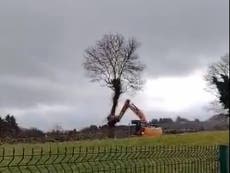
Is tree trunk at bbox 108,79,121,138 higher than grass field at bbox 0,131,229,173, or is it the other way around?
tree trunk at bbox 108,79,121,138

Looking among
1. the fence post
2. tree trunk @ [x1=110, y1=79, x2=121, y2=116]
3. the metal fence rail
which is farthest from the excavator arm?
the metal fence rail

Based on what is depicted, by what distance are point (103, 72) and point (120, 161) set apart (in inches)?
535

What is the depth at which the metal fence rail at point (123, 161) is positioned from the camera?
5.92 m

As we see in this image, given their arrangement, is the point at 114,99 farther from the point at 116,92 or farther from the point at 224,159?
the point at 224,159

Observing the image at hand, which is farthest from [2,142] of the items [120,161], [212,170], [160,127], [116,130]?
[160,127]

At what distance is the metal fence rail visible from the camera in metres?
5.92

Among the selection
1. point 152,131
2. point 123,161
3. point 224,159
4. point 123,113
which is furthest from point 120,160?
point 152,131

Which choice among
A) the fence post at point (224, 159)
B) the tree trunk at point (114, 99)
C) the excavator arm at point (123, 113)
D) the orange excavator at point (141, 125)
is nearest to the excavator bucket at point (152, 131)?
the orange excavator at point (141, 125)

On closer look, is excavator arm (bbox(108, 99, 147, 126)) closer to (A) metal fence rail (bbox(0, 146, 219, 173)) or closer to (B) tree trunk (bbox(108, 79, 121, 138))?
(B) tree trunk (bbox(108, 79, 121, 138))

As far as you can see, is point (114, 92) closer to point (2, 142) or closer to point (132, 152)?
point (2, 142)

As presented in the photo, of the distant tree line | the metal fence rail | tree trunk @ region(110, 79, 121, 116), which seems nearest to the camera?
the metal fence rail

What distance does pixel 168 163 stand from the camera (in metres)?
7.49

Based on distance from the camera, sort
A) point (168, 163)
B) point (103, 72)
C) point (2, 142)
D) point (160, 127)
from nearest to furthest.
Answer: point (168, 163) → point (2, 142) → point (103, 72) → point (160, 127)

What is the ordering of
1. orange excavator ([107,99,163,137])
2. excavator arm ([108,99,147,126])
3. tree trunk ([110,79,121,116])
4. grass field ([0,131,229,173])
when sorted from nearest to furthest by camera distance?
grass field ([0,131,229,173])
tree trunk ([110,79,121,116])
excavator arm ([108,99,147,126])
orange excavator ([107,99,163,137])
